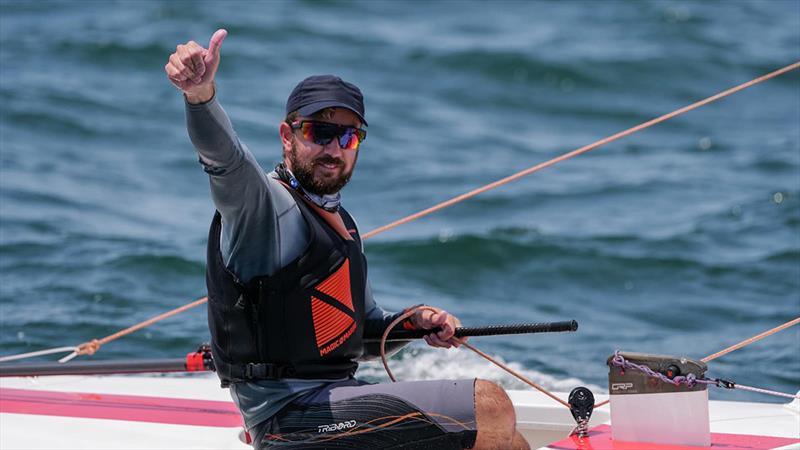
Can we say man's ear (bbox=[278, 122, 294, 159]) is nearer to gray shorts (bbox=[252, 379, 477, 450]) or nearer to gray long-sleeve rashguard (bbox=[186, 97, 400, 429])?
gray long-sleeve rashguard (bbox=[186, 97, 400, 429])

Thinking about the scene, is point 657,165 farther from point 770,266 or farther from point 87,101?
point 87,101

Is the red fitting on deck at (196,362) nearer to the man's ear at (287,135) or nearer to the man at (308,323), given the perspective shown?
the man at (308,323)

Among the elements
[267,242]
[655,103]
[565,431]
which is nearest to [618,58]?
[655,103]

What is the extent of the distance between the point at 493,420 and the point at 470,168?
312 inches

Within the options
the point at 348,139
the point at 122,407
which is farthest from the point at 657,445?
the point at 122,407

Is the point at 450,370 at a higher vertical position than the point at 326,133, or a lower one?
higher

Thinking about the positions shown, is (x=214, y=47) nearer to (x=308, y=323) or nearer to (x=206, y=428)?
(x=308, y=323)

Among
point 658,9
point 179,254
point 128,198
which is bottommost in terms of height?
point 179,254

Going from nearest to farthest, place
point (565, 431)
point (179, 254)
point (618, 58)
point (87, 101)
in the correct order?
point (565, 431) → point (179, 254) → point (87, 101) → point (618, 58)

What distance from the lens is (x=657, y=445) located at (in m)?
3.21

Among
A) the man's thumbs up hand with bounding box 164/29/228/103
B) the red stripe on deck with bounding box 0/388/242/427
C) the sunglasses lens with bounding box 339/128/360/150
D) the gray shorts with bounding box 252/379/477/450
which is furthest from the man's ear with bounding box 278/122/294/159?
the red stripe on deck with bounding box 0/388/242/427

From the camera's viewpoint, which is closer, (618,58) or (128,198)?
(128,198)

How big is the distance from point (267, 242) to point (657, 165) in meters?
8.39

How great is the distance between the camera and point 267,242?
8.94 feet
